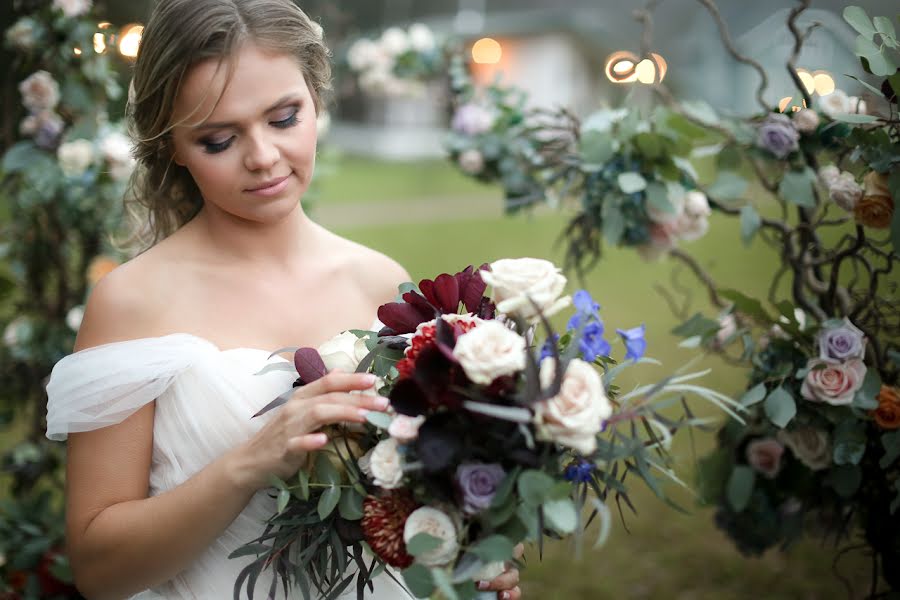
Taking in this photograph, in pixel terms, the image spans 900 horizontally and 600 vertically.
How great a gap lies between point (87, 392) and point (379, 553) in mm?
663

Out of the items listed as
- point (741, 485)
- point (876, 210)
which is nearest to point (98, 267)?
point (741, 485)

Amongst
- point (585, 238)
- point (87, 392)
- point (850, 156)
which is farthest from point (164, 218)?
point (850, 156)

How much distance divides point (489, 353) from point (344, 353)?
0.39 meters

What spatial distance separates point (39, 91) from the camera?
2906 millimetres

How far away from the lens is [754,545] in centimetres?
297

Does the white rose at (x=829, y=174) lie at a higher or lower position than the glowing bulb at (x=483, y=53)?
lower

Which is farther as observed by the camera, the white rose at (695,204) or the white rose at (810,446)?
the white rose at (695,204)

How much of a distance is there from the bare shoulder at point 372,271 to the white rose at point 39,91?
1.45 m

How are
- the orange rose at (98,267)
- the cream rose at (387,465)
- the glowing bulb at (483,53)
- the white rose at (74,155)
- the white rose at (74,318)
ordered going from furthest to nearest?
1. the glowing bulb at (483,53)
2. the orange rose at (98,267)
3. the white rose at (74,318)
4. the white rose at (74,155)
5. the cream rose at (387,465)

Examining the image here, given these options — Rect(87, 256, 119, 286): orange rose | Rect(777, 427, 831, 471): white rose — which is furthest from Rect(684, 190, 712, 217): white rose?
Rect(87, 256, 119, 286): orange rose

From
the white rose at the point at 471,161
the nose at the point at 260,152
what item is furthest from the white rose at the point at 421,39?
the nose at the point at 260,152

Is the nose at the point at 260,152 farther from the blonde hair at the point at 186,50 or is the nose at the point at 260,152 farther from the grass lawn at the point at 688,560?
the grass lawn at the point at 688,560

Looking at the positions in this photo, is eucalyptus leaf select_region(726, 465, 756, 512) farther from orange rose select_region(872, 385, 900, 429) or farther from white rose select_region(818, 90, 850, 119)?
white rose select_region(818, 90, 850, 119)

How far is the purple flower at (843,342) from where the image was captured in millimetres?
2160
